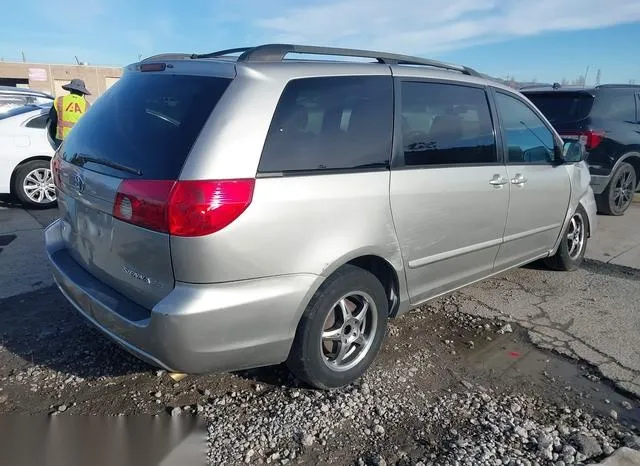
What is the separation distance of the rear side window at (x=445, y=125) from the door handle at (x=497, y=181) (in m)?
0.13

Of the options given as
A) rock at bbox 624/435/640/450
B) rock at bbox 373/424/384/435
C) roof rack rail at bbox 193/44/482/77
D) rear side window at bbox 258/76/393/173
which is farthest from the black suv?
rock at bbox 373/424/384/435

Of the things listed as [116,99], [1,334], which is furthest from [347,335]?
[1,334]

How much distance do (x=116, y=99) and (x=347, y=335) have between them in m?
1.90

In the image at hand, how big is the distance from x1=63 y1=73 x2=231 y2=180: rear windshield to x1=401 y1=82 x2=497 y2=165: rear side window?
121 cm

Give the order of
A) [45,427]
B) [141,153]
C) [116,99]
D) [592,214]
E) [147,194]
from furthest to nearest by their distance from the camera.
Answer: [592,214]
[116,99]
[45,427]
[141,153]
[147,194]

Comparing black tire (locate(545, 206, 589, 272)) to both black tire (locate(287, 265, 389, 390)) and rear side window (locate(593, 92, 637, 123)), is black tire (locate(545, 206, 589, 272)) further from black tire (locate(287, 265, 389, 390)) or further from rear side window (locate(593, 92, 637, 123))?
rear side window (locate(593, 92, 637, 123))

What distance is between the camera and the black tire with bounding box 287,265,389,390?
8.57ft

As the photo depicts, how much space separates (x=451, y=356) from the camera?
335cm

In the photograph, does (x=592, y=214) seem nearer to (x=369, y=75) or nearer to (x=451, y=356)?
(x=451, y=356)

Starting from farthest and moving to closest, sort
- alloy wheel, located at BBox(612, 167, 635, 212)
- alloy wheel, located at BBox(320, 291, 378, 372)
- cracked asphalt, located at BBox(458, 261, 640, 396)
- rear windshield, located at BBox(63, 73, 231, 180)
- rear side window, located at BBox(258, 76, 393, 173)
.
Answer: alloy wheel, located at BBox(612, 167, 635, 212)
cracked asphalt, located at BBox(458, 261, 640, 396)
alloy wheel, located at BBox(320, 291, 378, 372)
rear side window, located at BBox(258, 76, 393, 173)
rear windshield, located at BBox(63, 73, 231, 180)

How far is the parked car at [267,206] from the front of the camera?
2238mm

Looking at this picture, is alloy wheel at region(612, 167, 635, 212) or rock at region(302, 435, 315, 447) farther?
alloy wheel at region(612, 167, 635, 212)

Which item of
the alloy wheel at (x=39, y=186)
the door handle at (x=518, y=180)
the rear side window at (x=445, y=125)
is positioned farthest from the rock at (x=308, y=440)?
the alloy wheel at (x=39, y=186)

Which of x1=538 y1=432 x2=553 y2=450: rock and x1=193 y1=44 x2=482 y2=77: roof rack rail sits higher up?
x1=193 y1=44 x2=482 y2=77: roof rack rail
